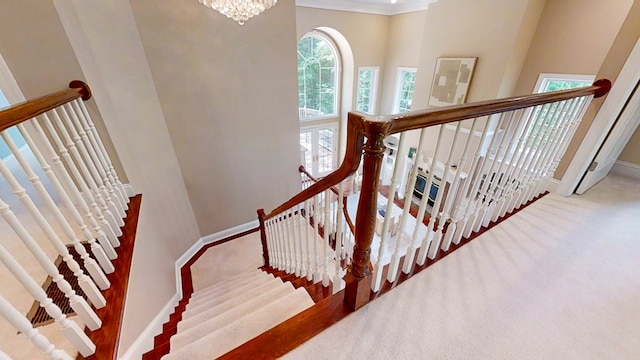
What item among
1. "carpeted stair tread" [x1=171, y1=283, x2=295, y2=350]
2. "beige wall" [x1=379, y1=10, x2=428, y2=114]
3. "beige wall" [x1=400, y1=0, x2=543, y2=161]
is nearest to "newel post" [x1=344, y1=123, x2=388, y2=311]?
"carpeted stair tread" [x1=171, y1=283, x2=295, y2=350]

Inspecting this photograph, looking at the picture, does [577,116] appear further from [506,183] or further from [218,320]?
[218,320]

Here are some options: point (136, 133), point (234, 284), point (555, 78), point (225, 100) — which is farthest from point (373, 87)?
point (234, 284)

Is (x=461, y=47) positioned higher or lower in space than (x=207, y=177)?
higher

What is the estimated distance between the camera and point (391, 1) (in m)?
4.88

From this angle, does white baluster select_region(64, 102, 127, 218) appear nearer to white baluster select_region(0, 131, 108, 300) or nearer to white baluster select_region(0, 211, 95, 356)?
white baluster select_region(0, 131, 108, 300)

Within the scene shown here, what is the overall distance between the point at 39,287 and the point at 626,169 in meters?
4.25

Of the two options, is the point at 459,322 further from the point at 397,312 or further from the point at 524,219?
the point at 524,219

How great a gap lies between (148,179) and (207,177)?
34.1 inches

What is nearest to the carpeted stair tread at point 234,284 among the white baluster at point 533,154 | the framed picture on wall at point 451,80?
the white baluster at point 533,154

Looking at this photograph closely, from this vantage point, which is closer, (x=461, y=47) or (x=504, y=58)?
(x=504, y=58)

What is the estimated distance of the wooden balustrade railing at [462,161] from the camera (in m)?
0.76

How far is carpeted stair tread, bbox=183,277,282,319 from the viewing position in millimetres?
2010

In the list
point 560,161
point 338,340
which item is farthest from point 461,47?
point 338,340

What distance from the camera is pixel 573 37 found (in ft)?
10.4
